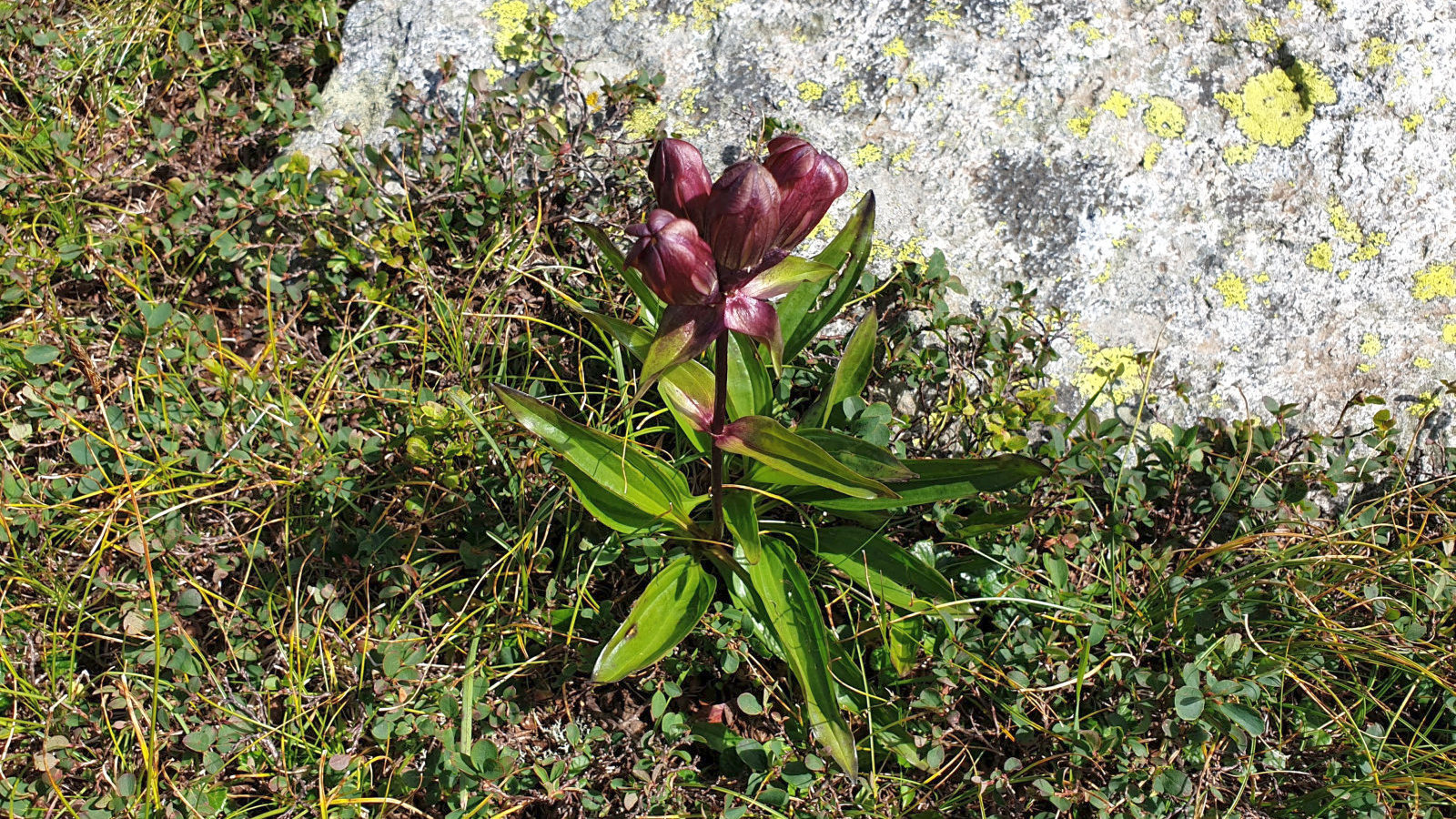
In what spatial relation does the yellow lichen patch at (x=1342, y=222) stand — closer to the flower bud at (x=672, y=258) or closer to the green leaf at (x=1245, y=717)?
the green leaf at (x=1245, y=717)

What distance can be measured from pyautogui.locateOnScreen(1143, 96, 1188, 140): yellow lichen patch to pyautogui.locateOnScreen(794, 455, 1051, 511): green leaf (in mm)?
1456

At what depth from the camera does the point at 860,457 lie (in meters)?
2.25

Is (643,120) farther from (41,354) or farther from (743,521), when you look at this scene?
(41,354)

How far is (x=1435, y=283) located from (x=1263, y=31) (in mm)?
959

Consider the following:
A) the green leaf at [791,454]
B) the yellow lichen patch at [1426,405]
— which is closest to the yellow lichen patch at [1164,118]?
the yellow lichen patch at [1426,405]

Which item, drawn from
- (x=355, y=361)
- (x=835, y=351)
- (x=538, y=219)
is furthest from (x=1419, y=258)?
(x=355, y=361)

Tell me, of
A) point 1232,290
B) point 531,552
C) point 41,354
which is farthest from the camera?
point 1232,290

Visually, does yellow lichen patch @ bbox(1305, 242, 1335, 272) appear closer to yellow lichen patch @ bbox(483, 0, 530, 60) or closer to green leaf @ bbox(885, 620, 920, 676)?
green leaf @ bbox(885, 620, 920, 676)

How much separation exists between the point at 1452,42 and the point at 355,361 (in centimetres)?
358

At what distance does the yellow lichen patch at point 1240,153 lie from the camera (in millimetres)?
3143

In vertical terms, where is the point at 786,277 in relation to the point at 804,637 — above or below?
above

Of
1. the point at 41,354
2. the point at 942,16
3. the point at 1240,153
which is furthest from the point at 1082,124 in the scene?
the point at 41,354

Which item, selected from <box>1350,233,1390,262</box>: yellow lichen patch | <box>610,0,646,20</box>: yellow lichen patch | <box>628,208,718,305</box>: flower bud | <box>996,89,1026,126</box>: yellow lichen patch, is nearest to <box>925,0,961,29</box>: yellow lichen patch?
<box>996,89,1026,126</box>: yellow lichen patch

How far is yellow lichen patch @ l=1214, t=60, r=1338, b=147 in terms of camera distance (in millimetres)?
3170
